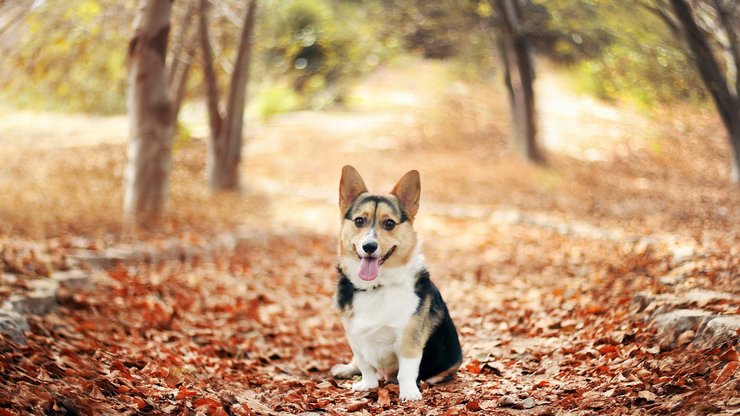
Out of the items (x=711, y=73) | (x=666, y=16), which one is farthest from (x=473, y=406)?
(x=666, y=16)

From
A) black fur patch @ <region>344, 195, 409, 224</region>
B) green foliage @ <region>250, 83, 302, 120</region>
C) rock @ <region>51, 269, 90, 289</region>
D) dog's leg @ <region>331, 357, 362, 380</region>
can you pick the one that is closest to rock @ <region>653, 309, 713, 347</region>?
black fur patch @ <region>344, 195, 409, 224</region>

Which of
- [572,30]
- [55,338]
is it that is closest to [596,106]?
[572,30]

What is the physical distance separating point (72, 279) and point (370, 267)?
3.60 metres

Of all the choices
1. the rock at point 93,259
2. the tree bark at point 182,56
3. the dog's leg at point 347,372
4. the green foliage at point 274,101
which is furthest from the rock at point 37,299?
the green foliage at point 274,101

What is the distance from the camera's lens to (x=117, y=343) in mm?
5477

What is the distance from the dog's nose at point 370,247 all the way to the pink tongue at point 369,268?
0.28 ft

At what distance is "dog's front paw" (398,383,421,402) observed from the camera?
448cm

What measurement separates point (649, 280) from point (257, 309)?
4.07 meters

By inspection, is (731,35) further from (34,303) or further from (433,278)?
(34,303)

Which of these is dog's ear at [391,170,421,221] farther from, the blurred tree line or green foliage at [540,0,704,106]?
green foliage at [540,0,704,106]

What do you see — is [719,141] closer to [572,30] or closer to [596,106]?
[572,30]

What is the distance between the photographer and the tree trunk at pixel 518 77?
17.2 m

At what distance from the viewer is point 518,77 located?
1800cm

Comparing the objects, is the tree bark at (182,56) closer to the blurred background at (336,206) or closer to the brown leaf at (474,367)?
the blurred background at (336,206)
